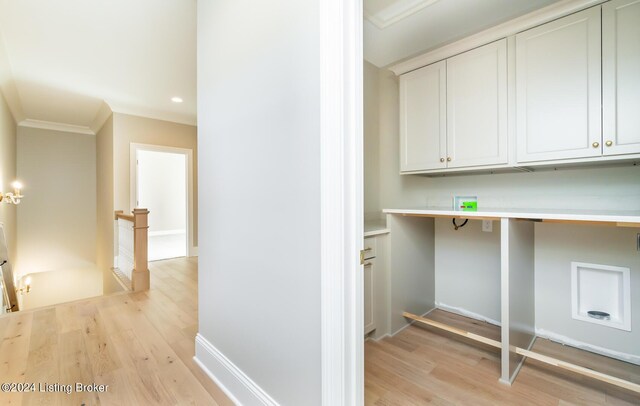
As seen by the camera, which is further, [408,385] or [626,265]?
[626,265]

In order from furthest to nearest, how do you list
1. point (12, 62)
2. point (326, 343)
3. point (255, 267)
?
point (12, 62)
point (255, 267)
point (326, 343)

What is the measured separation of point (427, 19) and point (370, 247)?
5.70 feet

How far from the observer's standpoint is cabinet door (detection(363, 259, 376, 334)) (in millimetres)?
1970

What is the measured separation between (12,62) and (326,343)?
4.28 m

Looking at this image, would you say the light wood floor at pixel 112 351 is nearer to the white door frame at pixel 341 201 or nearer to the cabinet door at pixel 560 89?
the white door frame at pixel 341 201

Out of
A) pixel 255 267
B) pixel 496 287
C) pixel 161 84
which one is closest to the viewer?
pixel 255 267

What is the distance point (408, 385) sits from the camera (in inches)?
62.7

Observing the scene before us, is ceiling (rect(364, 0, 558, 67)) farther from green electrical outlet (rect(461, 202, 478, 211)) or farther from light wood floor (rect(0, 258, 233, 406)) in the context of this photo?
light wood floor (rect(0, 258, 233, 406))

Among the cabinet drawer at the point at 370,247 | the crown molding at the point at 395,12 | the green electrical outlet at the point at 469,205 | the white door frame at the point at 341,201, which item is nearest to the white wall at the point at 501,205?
the green electrical outlet at the point at 469,205

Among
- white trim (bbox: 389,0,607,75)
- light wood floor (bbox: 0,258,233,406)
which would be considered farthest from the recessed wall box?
light wood floor (bbox: 0,258,233,406)

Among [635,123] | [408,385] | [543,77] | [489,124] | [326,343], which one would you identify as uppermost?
[543,77]

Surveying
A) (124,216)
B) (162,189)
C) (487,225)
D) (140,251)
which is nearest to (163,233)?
(162,189)

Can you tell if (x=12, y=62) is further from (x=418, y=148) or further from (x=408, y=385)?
(x=408, y=385)

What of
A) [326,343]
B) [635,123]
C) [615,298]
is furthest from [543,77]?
[326,343]
